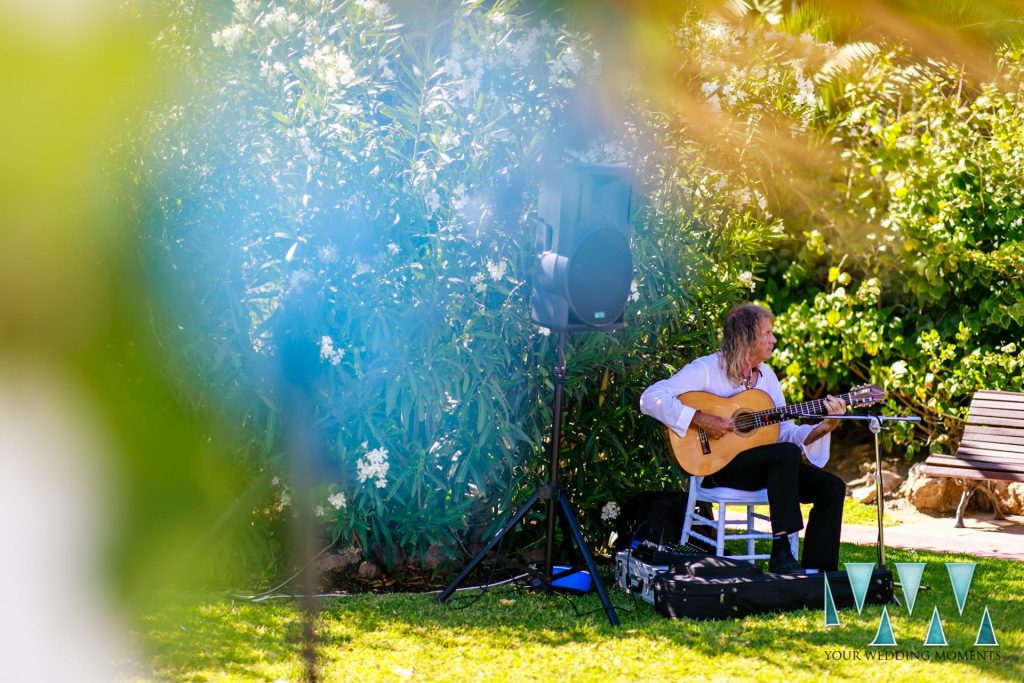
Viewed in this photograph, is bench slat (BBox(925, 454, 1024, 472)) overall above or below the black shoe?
above

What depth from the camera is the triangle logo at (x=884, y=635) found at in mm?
3338

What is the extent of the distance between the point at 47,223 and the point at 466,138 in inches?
140

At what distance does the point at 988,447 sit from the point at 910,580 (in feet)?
6.97

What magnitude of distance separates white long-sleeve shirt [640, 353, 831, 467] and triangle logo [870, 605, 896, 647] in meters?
0.93

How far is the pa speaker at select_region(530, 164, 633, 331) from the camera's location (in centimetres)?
372

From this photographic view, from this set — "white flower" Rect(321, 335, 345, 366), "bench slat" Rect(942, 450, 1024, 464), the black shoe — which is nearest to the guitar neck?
the black shoe

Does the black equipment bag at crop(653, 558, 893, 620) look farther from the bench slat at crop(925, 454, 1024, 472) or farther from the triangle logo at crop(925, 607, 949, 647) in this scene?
the bench slat at crop(925, 454, 1024, 472)

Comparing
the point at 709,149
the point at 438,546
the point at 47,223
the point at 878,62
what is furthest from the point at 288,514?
the point at 878,62

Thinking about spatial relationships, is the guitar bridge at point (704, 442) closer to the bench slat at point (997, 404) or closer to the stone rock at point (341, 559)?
the stone rock at point (341, 559)

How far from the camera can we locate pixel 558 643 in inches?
135

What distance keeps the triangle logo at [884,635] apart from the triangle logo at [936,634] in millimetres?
108

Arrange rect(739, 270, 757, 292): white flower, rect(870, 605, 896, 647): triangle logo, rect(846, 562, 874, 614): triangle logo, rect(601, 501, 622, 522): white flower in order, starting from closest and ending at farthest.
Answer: rect(870, 605, 896, 647): triangle logo
rect(846, 562, 874, 614): triangle logo
rect(601, 501, 622, 522): white flower
rect(739, 270, 757, 292): white flower

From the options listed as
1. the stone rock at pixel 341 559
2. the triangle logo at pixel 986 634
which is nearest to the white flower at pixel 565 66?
the stone rock at pixel 341 559

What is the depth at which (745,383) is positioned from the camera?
4418 millimetres
